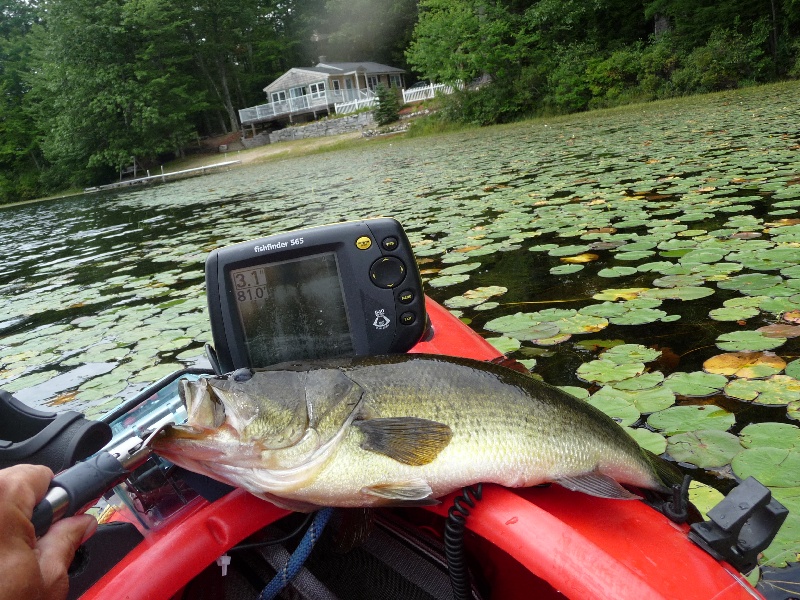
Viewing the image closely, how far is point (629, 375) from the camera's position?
2.27 m

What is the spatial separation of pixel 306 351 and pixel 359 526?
389 mm

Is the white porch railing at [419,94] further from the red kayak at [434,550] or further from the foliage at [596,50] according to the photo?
the red kayak at [434,550]

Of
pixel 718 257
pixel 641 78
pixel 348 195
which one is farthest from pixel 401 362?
pixel 641 78

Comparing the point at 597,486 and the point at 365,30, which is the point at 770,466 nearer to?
the point at 597,486

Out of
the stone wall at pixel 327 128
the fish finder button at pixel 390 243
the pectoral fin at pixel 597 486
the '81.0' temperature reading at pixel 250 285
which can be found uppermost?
the stone wall at pixel 327 128

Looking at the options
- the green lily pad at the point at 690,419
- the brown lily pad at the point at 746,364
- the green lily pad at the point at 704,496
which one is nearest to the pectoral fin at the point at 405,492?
the green lily pad at the point at 704,496

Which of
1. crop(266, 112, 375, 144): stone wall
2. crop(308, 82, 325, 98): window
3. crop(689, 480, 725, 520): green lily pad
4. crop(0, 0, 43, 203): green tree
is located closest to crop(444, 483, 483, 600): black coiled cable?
crop(689, 480, 725, 520): green lily pad

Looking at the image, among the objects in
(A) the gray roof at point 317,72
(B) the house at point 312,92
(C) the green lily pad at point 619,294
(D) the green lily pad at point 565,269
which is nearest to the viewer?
(C) the green lily pad at point 619,294

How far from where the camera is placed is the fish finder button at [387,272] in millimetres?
1201

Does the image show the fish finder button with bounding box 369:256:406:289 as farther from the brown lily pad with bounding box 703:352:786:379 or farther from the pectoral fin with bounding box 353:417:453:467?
the brown lily pad with bounding box 703:352:786:379

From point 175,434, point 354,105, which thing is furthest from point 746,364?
point 354,105

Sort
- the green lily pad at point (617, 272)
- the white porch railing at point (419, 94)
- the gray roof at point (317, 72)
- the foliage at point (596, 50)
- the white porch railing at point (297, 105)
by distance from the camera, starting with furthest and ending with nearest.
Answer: the gray roof at point (317, 72)
the white porch railing at point (297, 105)
the white porch railing at point (419, 94)
the foliage at point (596, 50)
the green lily pad at point (617, 272)

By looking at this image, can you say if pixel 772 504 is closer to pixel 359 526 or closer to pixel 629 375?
pixel 359 526

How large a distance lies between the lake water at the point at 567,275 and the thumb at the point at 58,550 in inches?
62.2
